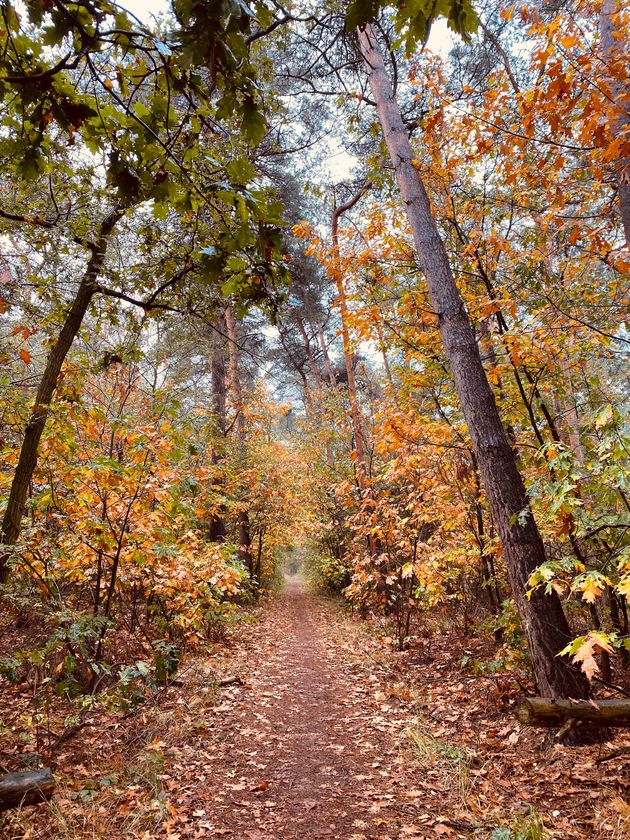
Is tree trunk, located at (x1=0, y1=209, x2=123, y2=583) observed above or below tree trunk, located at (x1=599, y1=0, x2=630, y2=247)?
below

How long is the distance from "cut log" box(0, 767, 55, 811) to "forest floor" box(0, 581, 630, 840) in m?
0.16

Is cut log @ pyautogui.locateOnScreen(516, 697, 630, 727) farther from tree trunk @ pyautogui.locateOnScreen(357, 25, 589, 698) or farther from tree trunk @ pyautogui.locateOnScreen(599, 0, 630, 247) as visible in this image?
tree trunk @ pyautogui.locateOnScreen(599, 0, 630, 247)

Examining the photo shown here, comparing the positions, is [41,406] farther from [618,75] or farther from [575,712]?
[618,75]

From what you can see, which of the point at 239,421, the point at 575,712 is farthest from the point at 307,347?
the point at 575,712

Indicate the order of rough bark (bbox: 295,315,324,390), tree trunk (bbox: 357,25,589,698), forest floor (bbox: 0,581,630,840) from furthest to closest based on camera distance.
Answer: rough bark (bbox: 295,315,324,390)
tree trunk (bbox: 357,25,589,698)
forest floor (bbox: 0,581,630,840)

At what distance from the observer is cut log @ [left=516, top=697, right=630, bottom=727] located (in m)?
3.28

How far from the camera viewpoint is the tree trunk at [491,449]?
3.88 meters

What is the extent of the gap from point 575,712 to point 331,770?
83.8 inches

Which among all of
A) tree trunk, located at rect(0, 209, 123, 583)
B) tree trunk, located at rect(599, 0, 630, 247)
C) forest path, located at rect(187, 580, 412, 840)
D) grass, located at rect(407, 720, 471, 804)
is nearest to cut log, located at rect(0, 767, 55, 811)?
forest path, located at rect(187, 580, 412, 840)

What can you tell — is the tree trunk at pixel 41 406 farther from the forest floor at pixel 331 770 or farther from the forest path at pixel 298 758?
the forest path at pixel 298 758

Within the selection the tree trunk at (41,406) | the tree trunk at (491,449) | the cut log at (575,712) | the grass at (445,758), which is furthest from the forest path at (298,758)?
the tree trunk at (41,406)

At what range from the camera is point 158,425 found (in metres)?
5.05

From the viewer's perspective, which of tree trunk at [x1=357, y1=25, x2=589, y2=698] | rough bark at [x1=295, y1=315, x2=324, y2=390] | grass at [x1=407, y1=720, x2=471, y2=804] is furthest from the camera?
rough bark at [x1=295, y1=315, x2=324, y2=390]

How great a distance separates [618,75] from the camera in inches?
128
